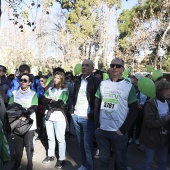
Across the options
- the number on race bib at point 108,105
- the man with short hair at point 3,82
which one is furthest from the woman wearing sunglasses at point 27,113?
the man with short hair at point 3,82

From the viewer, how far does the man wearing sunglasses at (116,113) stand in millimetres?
A: 3588

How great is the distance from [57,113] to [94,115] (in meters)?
1.18

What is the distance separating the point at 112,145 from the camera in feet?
12.3

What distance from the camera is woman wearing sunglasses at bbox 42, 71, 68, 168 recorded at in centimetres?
490

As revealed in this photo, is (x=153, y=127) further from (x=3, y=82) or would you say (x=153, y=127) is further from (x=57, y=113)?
(x=3, y=82)

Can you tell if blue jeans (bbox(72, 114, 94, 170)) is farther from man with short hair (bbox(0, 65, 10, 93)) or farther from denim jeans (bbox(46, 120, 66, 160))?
man with short hair (bbox(0, 65, 10, 93))

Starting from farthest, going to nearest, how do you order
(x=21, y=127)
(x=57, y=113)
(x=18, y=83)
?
(x=18, y=83)
(x=57, y=113)
(x=21, y=127)

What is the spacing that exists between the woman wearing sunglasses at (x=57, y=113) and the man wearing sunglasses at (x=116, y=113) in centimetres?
129

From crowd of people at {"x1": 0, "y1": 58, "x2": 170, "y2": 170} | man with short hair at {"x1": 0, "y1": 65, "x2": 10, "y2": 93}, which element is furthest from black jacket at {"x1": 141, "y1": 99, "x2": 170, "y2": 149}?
man with short hair at {"x1": 0, "y1": 65, "x2": 10, "y2": 93}

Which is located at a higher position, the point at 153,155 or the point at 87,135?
the point at 87,135

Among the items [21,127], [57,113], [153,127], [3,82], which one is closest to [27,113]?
[21,127]

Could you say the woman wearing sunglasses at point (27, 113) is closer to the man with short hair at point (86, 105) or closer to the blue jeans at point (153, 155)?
the man with short hair at point (86, 105)

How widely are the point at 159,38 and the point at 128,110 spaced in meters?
23.4

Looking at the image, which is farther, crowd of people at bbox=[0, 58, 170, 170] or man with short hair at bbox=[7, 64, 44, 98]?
man with short hair at bbox=[7, 64, 44, 98]
